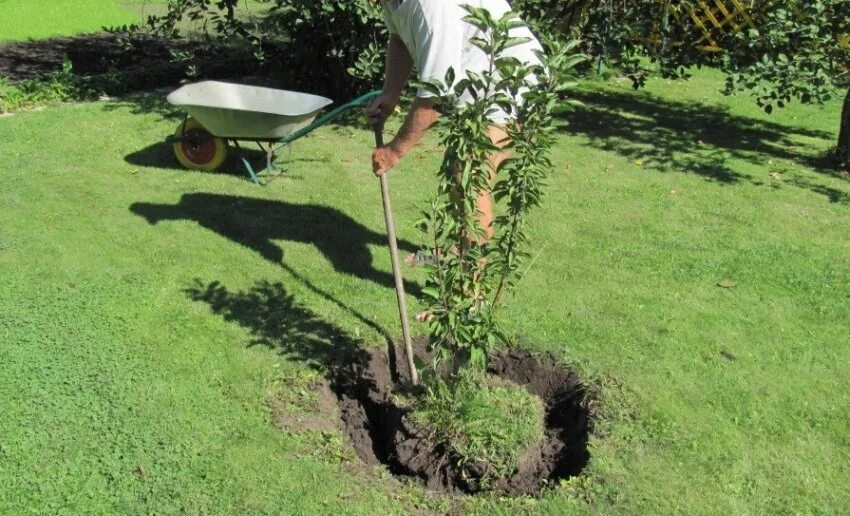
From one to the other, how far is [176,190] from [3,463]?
3.10 metres

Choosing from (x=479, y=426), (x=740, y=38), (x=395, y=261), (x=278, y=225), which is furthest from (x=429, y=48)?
(x=740, y=38)

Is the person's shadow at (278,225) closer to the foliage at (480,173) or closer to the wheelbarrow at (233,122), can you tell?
the wheelbarrow at (233,122)

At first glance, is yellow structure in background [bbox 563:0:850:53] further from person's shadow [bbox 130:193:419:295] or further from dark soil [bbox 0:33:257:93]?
person's shadow [bbox 130:193:419:295]

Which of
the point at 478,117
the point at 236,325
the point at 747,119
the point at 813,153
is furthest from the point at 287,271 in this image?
the point at 747,119

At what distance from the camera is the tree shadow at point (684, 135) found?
7484 millimetres

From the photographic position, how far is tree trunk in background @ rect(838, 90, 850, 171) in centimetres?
732

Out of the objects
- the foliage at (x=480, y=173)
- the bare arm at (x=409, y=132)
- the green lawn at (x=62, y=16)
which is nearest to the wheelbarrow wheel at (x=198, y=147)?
the bare arm at (x=409, y=132)

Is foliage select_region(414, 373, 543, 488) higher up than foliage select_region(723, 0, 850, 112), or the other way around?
foliage select_region(723, 0, 850, 112)

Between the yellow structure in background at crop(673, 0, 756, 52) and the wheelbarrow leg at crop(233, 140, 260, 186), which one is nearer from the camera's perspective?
the wheelbarrow leg at crop(233, 140, 260, 186)

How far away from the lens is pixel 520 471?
3.62 metres

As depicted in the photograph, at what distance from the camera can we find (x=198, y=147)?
21.7ft

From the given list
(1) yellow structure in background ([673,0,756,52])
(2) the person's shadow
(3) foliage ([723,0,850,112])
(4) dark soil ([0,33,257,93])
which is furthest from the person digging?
(1) yellow structure in background ([673,0,756,52])

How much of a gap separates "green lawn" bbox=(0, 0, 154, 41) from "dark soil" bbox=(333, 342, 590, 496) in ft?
26.4

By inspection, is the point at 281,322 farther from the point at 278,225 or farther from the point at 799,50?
the point at 799,50
